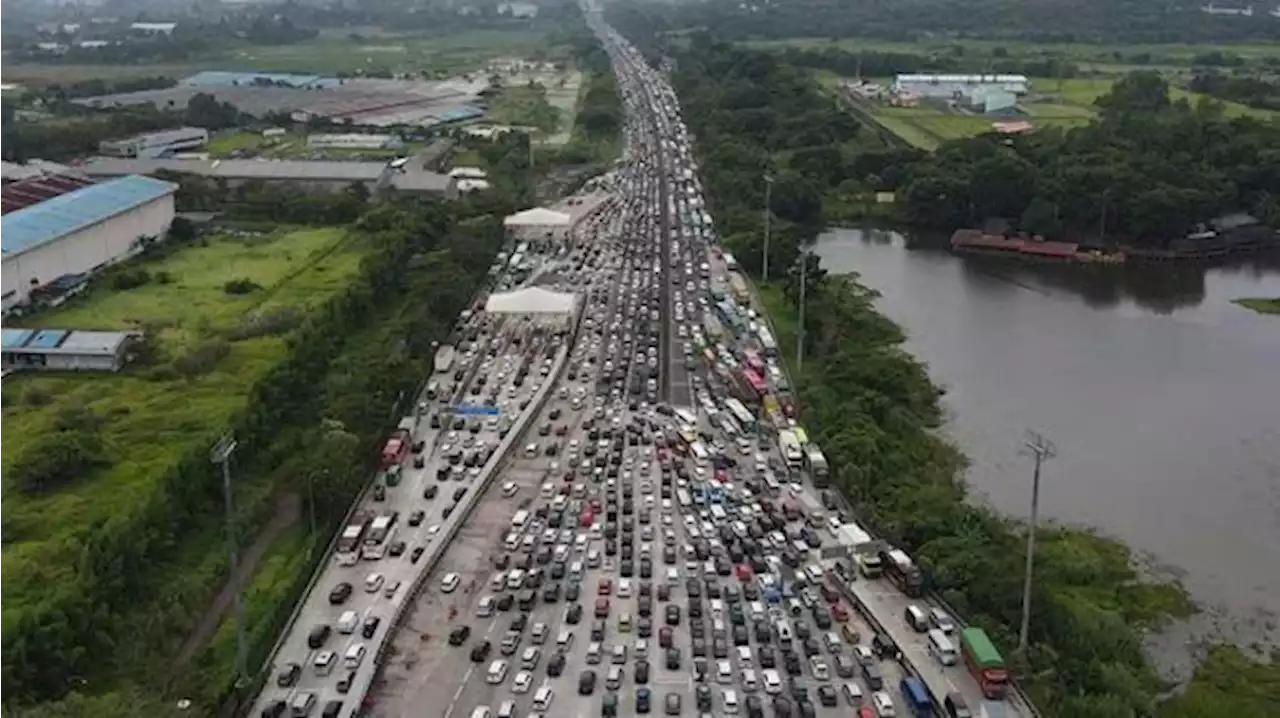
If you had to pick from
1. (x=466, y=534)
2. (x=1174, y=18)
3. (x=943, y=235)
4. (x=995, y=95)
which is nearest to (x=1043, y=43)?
(x=1174, y=18)

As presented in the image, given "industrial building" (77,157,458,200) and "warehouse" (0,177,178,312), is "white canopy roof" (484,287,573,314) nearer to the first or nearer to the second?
"warehouse" (0,177,178,312)

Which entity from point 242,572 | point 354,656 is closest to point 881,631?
point 354,656

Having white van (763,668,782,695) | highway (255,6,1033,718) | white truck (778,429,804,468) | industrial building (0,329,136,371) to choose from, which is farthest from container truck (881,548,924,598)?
industrial building (0,329,136,371)

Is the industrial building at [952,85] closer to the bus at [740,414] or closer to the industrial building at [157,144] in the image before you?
the industrial building at [157,144]

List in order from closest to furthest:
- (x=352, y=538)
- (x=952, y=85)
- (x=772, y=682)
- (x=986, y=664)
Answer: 1. (x=986, y=664)
2. (x=772, y=682)
3. (x=352, y=538)
4. (x=952, y=85)

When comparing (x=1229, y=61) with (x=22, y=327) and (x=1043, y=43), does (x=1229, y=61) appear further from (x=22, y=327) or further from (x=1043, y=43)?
(x=22, y=327)

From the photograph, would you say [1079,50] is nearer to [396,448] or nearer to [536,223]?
[536,223]
